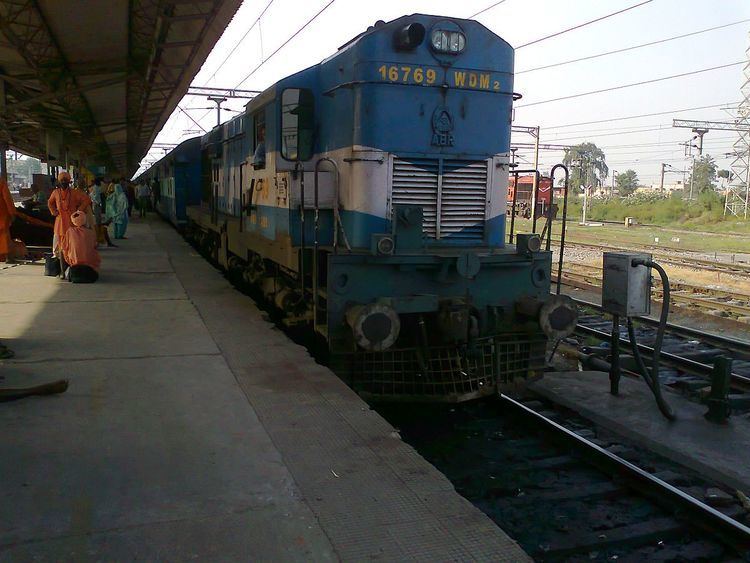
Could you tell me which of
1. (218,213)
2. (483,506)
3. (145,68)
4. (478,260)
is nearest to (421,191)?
(478,260)

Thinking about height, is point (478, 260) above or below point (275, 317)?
above

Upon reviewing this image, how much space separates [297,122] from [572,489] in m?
4.33

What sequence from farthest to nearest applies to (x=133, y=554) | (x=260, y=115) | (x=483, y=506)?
(x=260, y=115), (x=483, y=506), (x=133, y=554)

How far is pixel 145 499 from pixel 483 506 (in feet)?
7.53

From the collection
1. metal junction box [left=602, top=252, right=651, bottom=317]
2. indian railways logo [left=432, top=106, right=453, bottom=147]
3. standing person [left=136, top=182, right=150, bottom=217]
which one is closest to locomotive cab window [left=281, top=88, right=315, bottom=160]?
indian railways logo [left=432, top=106, right=453, bottom=147]

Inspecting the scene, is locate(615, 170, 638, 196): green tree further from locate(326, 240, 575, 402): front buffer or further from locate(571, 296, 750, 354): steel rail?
locate(326, 240, 575, 402): front buffer

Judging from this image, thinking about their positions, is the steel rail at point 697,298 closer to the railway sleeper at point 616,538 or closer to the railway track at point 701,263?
the railway track at point 701,263

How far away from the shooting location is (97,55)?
15.8 metres

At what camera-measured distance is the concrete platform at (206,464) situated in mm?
2785

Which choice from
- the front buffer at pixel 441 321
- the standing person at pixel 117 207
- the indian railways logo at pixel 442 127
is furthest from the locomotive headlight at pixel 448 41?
the standing person at pixel 117 207

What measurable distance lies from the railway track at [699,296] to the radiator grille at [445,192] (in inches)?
284

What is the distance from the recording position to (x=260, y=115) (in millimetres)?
7918

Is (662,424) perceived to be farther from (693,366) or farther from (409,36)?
(409,36)

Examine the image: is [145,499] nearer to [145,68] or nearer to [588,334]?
[588,334]
